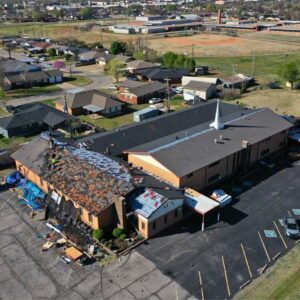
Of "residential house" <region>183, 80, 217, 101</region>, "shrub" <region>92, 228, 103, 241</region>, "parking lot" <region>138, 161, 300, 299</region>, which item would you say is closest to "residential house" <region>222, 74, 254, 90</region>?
"residential house" <region>183, 80, 217, 101</region>

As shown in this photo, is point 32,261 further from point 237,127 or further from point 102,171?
point 237,127

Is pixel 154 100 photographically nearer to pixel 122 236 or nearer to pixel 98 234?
pixel 122 236

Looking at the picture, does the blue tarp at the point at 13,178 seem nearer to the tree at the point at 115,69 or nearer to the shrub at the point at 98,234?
the shrub at the point at 98,234

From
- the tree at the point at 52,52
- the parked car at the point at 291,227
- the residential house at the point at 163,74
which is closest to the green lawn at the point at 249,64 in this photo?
the residential house at the point at 163,74

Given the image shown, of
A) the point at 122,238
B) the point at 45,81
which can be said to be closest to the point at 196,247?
the point at 122,238

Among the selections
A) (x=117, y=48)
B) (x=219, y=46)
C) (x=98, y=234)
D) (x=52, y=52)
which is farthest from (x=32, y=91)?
(x=219, y=46)
